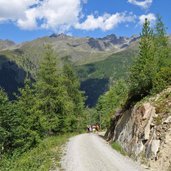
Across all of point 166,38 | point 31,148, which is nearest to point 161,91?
point 31,148

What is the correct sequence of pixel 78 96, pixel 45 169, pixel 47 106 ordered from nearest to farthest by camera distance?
pixel 45 169 → pixel 47 106 → pixel 78 96

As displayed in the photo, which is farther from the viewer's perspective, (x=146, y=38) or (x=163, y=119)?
(x=146, y=38)

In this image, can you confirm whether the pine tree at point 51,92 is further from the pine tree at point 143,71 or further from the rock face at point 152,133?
the rock face at point 152,133

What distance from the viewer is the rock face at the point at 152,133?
23939 millimetres

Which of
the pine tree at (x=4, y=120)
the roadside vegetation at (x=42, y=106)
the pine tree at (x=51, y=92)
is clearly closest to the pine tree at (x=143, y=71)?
the roadside vegetation at (x=42, y=106)

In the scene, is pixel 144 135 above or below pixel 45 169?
above

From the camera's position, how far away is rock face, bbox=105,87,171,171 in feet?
78.5

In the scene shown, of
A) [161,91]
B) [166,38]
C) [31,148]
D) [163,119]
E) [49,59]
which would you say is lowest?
[31,148]

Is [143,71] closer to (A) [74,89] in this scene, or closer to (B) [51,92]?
(B) [51,92]

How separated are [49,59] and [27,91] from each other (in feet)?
27.3

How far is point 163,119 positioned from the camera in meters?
26.7

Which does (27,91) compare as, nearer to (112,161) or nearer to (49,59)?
(49,59)

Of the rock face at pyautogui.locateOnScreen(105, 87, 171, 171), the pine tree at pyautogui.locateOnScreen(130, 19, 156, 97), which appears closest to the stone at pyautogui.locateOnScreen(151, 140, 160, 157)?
the rock face at pyautogui.locateOnScreen(105, 87, 171, 171)

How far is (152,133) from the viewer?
2689cm
